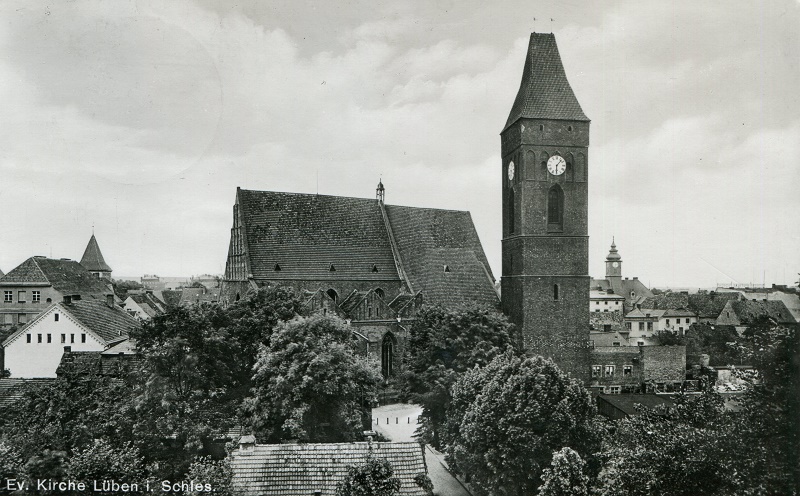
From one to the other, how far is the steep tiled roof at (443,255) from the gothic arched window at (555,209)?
8.27 m

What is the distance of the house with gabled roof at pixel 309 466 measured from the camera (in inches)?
784

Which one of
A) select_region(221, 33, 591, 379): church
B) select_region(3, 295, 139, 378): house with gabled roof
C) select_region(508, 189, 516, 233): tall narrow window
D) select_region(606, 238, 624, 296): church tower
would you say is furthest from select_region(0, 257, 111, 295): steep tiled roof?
select_region(606, 238, 624, 296): church tower

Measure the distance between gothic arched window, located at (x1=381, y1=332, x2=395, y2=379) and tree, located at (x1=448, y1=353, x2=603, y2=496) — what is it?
1935 cm

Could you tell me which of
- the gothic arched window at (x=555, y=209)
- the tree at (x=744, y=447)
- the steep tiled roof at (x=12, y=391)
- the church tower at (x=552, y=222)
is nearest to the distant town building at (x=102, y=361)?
the steep tiled roof at (x=12, y=391)

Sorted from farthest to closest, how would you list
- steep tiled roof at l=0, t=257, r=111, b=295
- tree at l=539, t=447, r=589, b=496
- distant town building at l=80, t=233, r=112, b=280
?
distant town building at l=80, t=233, r=112, b=280, steep tiled roof at l=0, t=257, r=111, b=295, tree at l=539, t=447, r=589, b=496

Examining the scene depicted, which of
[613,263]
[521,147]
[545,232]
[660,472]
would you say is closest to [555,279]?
[545,232]

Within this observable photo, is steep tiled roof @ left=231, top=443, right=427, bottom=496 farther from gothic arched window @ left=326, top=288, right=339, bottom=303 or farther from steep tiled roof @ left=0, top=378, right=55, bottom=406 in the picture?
gothic arched window @ left=326, top=288, right=339, bottom=303

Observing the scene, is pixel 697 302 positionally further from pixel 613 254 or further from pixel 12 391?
pixel 12 391

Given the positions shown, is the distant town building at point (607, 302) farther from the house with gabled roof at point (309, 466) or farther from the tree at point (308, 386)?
the house with gabled roof at point (309, 466)

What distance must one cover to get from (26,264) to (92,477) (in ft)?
180

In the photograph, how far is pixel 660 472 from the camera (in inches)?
682

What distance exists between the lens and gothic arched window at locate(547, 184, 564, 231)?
40.3 metres

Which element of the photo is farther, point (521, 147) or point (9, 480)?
point (521, 147)

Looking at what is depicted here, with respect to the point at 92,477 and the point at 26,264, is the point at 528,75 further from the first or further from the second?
the point at 26,264
